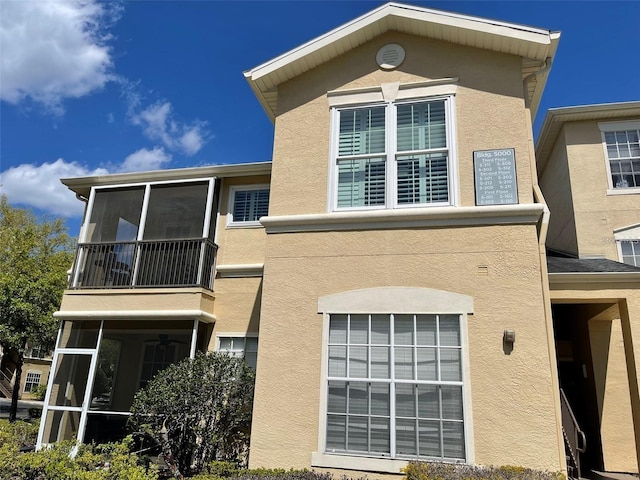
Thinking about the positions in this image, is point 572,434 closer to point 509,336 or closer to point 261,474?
point 509,336

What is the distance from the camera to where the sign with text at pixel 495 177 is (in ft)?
24.2

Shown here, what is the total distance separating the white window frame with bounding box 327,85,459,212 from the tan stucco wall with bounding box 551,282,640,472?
10.4 ft

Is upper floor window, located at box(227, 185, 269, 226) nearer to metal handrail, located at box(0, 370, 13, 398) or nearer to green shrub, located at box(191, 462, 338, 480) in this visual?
green shrub, located at box(191, 462, 338, 480)

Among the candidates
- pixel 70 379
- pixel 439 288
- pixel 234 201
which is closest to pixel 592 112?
pixel 439 288

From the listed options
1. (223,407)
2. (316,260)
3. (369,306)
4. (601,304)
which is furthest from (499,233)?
(223,407)

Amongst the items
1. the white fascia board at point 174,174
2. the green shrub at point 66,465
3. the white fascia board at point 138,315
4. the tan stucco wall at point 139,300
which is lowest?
the green shrub at point 66,465

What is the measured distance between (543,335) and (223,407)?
5.45m

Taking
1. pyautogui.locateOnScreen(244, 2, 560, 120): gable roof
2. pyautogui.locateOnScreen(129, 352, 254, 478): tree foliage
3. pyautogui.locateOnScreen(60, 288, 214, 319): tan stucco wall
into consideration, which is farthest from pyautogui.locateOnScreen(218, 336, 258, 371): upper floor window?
pyautogui.locateOnScreen(244, 2, 560, 120): gable roof

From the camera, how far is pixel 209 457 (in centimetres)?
792

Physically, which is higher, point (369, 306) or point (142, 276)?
Result: point (142, 276)

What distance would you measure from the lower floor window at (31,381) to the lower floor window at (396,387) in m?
34.4

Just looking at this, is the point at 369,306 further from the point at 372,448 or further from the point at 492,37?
the point at 492,37

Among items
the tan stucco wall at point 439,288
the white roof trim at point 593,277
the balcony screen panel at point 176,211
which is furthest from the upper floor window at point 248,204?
the white roof trim at point 593,277

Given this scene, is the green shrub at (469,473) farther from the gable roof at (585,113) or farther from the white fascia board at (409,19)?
the gable roof at (585,113)
